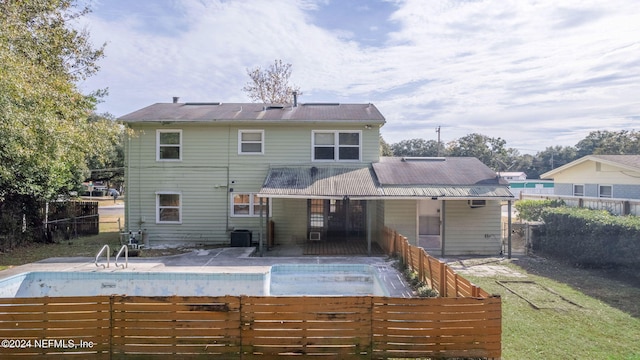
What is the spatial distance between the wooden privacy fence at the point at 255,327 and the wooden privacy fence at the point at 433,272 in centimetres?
70

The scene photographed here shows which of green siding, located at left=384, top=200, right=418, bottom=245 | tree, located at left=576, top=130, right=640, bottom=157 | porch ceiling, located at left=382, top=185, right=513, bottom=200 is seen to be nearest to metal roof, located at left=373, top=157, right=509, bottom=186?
porch ceiling, located at left=382, top=185, right=513, bottom=200

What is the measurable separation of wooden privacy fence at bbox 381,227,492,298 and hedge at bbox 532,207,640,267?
515 cm

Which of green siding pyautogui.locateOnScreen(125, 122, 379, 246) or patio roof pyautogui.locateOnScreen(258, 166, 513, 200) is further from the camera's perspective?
green siding pyautogui.locateOnScreen(125, 122, 379, 246)

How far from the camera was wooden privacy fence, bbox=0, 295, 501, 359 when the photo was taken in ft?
14.8

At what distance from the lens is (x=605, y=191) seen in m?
18.8

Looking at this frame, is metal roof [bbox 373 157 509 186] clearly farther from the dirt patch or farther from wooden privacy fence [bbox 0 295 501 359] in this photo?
wooden privacy fence [bbox 0 295 501 359]

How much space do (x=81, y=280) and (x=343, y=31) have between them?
12.3 m

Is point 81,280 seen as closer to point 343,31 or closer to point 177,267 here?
point 177,267

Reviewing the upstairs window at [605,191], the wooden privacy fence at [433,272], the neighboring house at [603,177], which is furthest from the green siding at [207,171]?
the upstairs window at [605,191]

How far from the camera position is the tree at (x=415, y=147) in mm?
64387

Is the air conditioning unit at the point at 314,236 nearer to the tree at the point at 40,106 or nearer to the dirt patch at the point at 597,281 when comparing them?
the dirt patch at the point at 597,281

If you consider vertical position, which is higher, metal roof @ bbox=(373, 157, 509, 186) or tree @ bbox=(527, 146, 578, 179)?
tree @ bbox=(527, 146, 578, 179)

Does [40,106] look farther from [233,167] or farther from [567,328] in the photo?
[567,328]

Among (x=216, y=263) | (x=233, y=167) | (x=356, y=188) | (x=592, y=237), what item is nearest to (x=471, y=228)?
(x=592, y=237)
